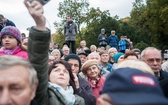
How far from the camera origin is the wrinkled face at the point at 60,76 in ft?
12.9

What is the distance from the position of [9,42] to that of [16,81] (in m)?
2.13

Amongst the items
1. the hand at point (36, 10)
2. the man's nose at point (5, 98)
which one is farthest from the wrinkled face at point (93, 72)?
the man's nose at point (5, 98)

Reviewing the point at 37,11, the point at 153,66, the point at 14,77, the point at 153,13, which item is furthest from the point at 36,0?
the point at 153,13

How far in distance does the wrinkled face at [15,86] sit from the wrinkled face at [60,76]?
5.59ft

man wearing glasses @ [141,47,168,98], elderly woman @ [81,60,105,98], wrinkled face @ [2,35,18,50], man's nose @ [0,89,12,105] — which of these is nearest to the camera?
man's nose @ [0,89,12,105]

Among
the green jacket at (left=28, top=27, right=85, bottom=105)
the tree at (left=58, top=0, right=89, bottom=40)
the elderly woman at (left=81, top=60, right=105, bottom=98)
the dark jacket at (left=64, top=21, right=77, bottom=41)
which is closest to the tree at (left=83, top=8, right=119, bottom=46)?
the tree at (left=58, top=0, right=89, bottom=40)

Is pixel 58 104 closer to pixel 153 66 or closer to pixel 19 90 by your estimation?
pixel 19 90

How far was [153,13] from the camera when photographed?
47.4 m

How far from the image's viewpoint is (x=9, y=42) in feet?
13.7

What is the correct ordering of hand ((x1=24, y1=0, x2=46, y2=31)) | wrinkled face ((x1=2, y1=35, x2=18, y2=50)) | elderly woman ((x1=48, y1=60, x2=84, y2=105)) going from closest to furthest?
hand ((x1=24, y1=0, x2=46, y2=31)), elderly woman ((x1=48, y1=60, x2=84, y2=105)), wrinkled face ((x1=2, y1=35, x2=18, y2=50))

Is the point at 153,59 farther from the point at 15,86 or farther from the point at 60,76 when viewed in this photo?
the point at 15,86

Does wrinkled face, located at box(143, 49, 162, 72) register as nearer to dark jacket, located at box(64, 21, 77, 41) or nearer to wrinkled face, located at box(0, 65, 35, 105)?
wrinkled face, located at box(0, 65, 35, 105)

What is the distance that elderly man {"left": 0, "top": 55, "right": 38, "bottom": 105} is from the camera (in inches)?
81.3

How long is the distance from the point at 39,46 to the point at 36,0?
0.33 metres
